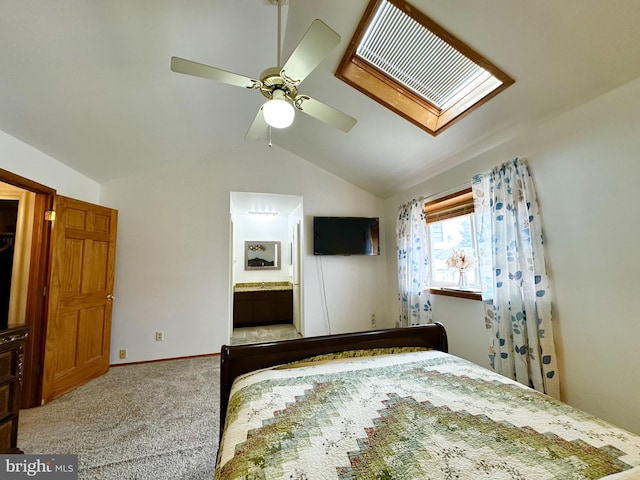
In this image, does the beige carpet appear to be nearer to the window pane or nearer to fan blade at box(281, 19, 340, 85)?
fan blade at box(281, 19, 340, 85)

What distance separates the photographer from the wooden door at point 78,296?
2414 mm

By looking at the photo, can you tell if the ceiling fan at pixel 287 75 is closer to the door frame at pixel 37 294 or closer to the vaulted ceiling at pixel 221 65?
the vaulted ceiling at pixel 221 65

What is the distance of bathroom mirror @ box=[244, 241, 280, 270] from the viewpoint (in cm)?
568

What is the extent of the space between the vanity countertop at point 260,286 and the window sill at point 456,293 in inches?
122

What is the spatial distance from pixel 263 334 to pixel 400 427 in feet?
12.9

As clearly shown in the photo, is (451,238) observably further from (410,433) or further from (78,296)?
(78,296)

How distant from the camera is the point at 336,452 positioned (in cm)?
81

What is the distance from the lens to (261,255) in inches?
226

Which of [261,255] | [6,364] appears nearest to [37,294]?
[6,364]

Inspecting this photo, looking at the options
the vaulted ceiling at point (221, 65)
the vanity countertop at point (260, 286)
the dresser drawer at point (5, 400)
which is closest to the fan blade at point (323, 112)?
the vaulted ceiling at point (221, 65)

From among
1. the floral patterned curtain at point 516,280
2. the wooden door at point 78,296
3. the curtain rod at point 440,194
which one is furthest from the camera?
the curtain rod at point 440,194

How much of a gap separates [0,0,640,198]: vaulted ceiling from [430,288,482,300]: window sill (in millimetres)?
1395

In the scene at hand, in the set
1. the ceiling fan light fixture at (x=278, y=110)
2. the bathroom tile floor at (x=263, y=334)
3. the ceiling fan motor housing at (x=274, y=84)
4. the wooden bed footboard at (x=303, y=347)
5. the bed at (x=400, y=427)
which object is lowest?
the bathroom tile floor at (x=263, y=334)

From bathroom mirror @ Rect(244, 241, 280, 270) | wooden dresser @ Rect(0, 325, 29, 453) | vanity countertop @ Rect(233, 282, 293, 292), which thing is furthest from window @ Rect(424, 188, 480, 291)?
wooden dresser @ Rect(0, 325, 29, 453)
